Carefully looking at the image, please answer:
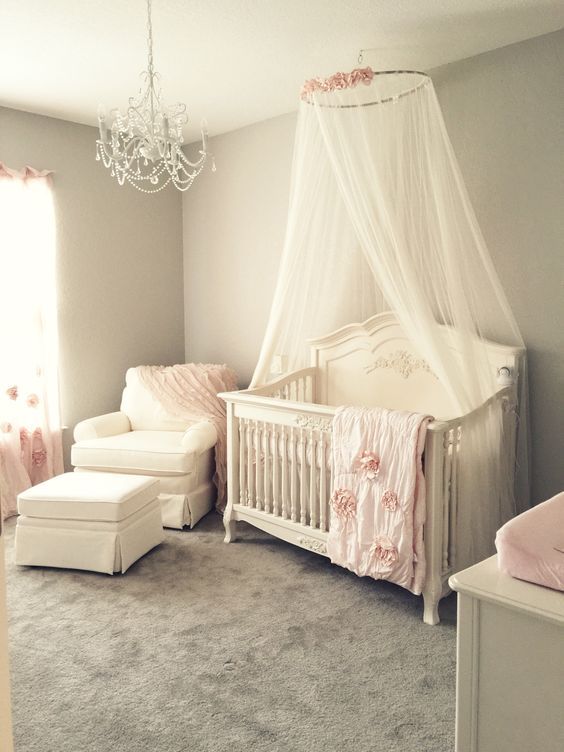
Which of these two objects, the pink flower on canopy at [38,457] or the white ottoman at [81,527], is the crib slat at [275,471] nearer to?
the white ottoman at [81,527]

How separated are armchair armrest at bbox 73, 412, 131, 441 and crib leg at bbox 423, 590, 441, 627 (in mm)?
2303

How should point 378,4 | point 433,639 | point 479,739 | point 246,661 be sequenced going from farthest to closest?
point 378,4 → point 433,639 → point 246,661 → point 479,739

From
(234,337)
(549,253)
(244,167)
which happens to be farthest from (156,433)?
(549,253)

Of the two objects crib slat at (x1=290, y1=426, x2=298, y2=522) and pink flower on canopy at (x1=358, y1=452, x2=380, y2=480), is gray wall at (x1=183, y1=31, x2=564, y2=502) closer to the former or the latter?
pink flower on canopy at (x1=358, y1=452, x2=380, y2=480)

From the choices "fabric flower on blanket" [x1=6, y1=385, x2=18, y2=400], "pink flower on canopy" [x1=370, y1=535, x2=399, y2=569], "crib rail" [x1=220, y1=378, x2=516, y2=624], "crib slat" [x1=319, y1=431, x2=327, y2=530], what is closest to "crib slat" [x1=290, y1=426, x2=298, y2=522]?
"crib rail" [x1=220, y1=378, x2=516, y2=624]

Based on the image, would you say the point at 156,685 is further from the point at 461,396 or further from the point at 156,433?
the point at 156,433

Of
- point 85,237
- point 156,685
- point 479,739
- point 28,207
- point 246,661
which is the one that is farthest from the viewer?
point 85,237

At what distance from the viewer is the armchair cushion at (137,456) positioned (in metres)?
3.60

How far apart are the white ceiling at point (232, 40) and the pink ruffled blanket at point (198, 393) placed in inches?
66.7

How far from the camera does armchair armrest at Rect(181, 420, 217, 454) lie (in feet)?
12.0

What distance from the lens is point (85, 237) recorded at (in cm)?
432

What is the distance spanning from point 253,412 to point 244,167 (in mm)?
2008

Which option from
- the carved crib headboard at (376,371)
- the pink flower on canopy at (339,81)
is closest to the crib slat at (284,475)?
the carved crib headboard at (376,371)

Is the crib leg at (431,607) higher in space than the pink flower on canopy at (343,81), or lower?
lower
